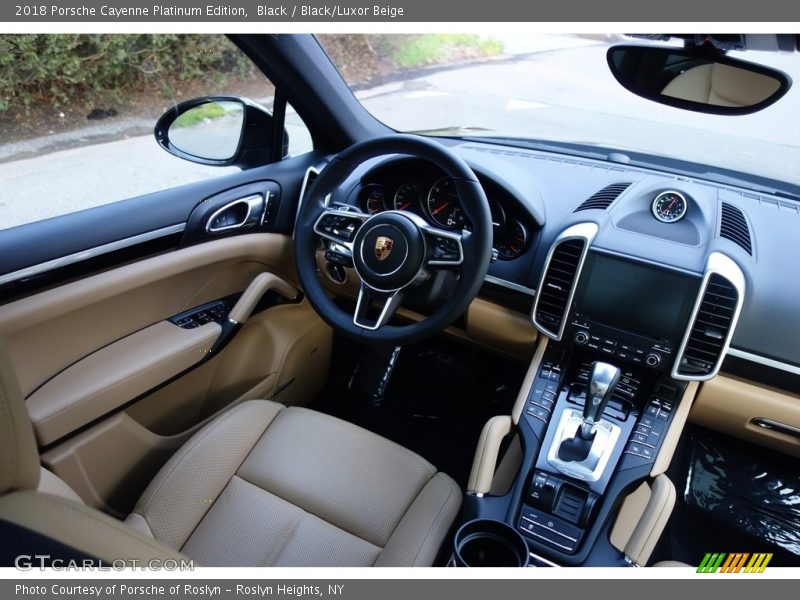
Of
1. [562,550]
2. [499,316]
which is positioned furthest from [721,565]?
[499,316]

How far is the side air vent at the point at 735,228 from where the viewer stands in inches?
76.5

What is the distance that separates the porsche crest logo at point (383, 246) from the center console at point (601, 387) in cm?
53

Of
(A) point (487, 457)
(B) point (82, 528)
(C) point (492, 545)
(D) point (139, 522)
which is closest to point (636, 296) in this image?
(A) point (487, 457)

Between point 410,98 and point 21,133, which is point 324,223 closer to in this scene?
point 21,133

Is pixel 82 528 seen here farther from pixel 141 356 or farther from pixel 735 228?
pixel 735 228

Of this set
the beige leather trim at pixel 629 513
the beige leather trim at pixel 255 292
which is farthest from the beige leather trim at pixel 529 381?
the beige leather trim at pixel 255 292

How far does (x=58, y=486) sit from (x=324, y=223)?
1.05 meters

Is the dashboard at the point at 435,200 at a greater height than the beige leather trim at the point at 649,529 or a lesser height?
greater

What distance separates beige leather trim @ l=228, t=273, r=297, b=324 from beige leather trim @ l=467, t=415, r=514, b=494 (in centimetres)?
95

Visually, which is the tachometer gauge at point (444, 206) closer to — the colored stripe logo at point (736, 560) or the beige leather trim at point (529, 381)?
the beige leather trim at point (529, 381)

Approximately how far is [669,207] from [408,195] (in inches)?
34.7

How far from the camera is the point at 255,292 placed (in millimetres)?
2342

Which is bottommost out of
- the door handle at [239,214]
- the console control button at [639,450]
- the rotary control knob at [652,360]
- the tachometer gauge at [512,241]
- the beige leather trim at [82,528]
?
the console control button at [639,450]

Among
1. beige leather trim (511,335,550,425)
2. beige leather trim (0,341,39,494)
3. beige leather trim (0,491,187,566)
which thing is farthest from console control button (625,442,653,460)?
beige leather trim (0,341,39,494)
